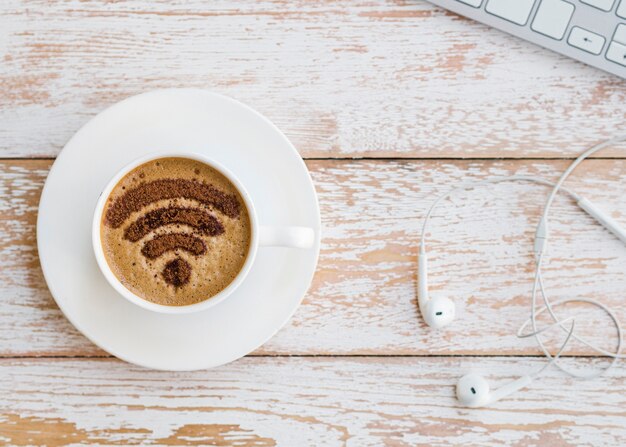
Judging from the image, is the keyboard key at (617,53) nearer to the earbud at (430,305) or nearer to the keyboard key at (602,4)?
the keyboard key at (602,4)

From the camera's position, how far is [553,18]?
95cm

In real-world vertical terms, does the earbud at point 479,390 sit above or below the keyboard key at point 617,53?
below

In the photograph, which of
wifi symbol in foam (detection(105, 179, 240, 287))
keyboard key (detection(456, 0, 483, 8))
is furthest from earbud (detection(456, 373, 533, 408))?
keyboard key (detection(456, 0, 483, 8))

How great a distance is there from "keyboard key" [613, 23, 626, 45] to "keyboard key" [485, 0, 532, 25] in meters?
0.12

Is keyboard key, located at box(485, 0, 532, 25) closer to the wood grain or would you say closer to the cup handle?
the wood grain

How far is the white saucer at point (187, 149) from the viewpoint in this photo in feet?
2.96

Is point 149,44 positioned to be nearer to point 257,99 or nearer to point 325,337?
point 257,99

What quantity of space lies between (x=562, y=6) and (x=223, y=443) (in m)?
0.76

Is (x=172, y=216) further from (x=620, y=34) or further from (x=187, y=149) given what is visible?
(x=620, y=34)

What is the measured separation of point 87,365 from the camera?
0.99m

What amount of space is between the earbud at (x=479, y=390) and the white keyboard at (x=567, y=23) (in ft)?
1.49

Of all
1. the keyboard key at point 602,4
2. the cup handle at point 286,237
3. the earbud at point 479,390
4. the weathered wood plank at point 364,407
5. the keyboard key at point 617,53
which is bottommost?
the weathered wood plank at point 364,407

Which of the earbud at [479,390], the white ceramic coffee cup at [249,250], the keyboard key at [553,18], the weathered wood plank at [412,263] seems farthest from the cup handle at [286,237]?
the keyboard key at [553,18]

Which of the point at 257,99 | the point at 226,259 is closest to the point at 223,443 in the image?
the point at 226,259
